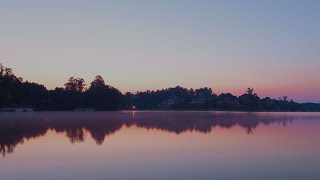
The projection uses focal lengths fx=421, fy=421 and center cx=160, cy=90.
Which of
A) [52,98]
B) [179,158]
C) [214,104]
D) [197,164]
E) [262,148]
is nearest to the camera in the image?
[197,164]

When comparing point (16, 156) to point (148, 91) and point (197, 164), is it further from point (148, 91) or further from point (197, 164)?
point (148, 91)

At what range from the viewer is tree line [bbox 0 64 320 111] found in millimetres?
91137

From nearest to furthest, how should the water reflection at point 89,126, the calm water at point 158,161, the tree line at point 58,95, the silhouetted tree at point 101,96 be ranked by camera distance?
the calm water at point 158,161, the water reflection at point 89,126, the tree line at point 58,95, the silhouetted tree at point 101,96

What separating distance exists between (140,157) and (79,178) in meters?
4.38

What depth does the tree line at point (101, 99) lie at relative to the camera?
9114cm

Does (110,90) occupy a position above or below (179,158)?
above

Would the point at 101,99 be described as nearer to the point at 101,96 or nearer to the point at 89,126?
the point at 101,96

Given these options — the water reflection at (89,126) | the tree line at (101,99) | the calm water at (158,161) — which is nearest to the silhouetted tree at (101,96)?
the tree line at (101,99)

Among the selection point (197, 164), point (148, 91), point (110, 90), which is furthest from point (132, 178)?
point (148, 91)

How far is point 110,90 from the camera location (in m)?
118

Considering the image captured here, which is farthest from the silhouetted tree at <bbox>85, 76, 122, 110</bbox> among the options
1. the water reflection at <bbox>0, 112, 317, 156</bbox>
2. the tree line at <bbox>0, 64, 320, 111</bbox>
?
the water reflection at <bbox>0, 112, 317, 156</bbox>

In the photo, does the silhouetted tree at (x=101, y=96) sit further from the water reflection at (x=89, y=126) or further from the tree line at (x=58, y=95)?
the water reflection at (x=89, y=126)

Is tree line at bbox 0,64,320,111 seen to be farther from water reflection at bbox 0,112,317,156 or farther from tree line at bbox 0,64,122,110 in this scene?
water reflection at bbox 0,112,317,156

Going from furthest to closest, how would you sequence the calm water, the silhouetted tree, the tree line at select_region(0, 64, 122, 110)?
the silhouetted tree → the tree line at select_region(0, 64, 122, 110) → the calm water
